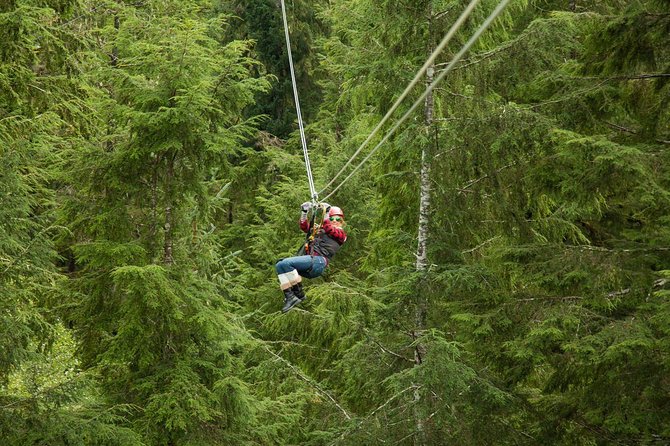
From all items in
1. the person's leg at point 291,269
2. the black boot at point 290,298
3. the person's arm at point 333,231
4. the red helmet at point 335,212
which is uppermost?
the red helmet at point 335,212

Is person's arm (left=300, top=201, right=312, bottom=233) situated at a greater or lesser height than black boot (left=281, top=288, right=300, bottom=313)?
greater

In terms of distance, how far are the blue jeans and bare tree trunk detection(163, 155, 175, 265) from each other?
97.8 inches

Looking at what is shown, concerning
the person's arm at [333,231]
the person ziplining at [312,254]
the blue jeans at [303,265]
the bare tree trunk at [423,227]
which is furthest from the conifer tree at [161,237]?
the bare tree trunk at [423,227]

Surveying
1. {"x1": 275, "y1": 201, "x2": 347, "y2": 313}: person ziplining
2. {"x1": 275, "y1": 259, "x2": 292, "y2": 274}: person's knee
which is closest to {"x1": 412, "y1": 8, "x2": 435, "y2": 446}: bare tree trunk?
{"x1": 275, "y1": 201, "x2": 347, "y2": 313}: person ziplining

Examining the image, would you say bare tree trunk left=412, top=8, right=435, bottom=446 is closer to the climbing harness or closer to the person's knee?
the climbing harness

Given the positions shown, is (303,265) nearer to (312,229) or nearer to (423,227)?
(312,229)

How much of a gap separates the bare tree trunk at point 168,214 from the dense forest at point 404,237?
0.02 metres

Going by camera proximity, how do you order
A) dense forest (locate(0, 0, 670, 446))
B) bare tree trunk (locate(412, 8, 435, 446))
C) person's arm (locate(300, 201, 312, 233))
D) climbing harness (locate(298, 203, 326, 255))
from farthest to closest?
bare tree trunk (locate(412, 8, 435, 446)) < dense forest (locate(0, 0, 670, 446)) < climbing harness (locate(298, 203, 326, 255)) < person's arm (locate(300, 201, 312, 233))

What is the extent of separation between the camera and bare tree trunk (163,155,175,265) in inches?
500

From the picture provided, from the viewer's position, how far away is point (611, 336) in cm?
1002

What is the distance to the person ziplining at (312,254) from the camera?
35.5ft

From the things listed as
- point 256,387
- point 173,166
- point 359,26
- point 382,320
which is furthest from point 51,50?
point 256,387

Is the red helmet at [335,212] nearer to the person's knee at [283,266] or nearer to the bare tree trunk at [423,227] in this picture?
the person's knee at [283,266]

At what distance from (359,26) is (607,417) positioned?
6525 millimetres
